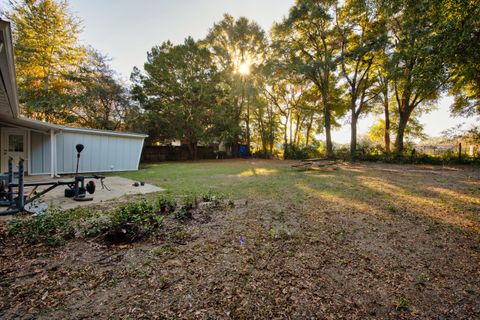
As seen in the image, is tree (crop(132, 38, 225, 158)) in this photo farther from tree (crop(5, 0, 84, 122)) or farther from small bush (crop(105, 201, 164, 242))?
small bush (crop(105, 201, 164, 242))

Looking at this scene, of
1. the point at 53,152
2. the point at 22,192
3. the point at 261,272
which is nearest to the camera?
the point at 261,272

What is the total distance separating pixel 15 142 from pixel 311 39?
18256 millimetres

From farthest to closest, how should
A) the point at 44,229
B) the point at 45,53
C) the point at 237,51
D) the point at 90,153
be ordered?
the point at 237,51 < the point at 45,53 < the point at 90,153 < the point at 44,229

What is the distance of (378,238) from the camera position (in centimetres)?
276

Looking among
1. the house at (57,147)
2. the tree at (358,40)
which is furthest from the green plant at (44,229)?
the tree at (358,40)

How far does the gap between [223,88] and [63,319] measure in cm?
1919

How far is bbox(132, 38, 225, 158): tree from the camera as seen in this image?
16.4 meters

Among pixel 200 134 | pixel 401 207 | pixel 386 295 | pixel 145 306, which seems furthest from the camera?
pixel 200 134

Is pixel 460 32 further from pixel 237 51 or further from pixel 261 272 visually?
pixel 237 51

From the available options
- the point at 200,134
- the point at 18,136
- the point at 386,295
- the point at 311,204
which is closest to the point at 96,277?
the point at 386,295

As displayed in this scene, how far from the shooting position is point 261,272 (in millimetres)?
1998

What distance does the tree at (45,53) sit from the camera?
1325 cm

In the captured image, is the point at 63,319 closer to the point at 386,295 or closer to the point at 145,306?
the point at 145,306

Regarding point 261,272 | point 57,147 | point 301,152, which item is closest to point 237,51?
point 301,152
